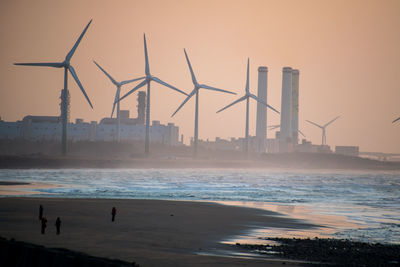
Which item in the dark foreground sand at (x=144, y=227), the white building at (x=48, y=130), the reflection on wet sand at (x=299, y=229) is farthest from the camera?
the white building at (x=48, y=130)

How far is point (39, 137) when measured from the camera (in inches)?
7441

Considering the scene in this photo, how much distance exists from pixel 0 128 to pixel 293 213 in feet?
528

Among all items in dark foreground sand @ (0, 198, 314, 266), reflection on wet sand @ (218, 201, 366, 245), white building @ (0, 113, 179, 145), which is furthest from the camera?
white building @ (0, 113, 179, 145)

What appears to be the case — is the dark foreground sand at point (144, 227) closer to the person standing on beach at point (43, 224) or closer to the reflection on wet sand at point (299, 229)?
the person standing on beach at point (43, 224)

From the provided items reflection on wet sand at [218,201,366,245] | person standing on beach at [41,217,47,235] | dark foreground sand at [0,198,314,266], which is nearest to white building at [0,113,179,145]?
reflection on wet sand at [218,201,366,245]

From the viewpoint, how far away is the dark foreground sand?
2227 centimetres

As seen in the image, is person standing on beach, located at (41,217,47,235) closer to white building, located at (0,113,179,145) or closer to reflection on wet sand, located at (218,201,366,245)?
reflection on wet sand, located at (218,201,366,245)

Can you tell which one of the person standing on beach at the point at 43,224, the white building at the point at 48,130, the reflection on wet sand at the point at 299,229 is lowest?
the reflection on wet sand at the point at 299,229

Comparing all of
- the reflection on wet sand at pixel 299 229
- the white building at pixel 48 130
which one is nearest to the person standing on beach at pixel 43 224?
the reflection on wet sand at pixel 299 229

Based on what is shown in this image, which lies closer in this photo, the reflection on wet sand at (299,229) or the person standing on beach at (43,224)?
the person standing on beach at (43,224)

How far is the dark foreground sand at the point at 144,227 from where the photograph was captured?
73.0 feet

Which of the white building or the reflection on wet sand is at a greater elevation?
the white building

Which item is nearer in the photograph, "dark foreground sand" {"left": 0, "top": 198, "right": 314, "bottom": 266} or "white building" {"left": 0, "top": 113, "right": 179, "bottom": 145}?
"dark foreground sand" {"left": 0, "top": 198, "right": 314, "bottom": 266}

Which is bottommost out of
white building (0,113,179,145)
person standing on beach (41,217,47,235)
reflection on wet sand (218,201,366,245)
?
reflection on wet sand (218,201,366,245)
